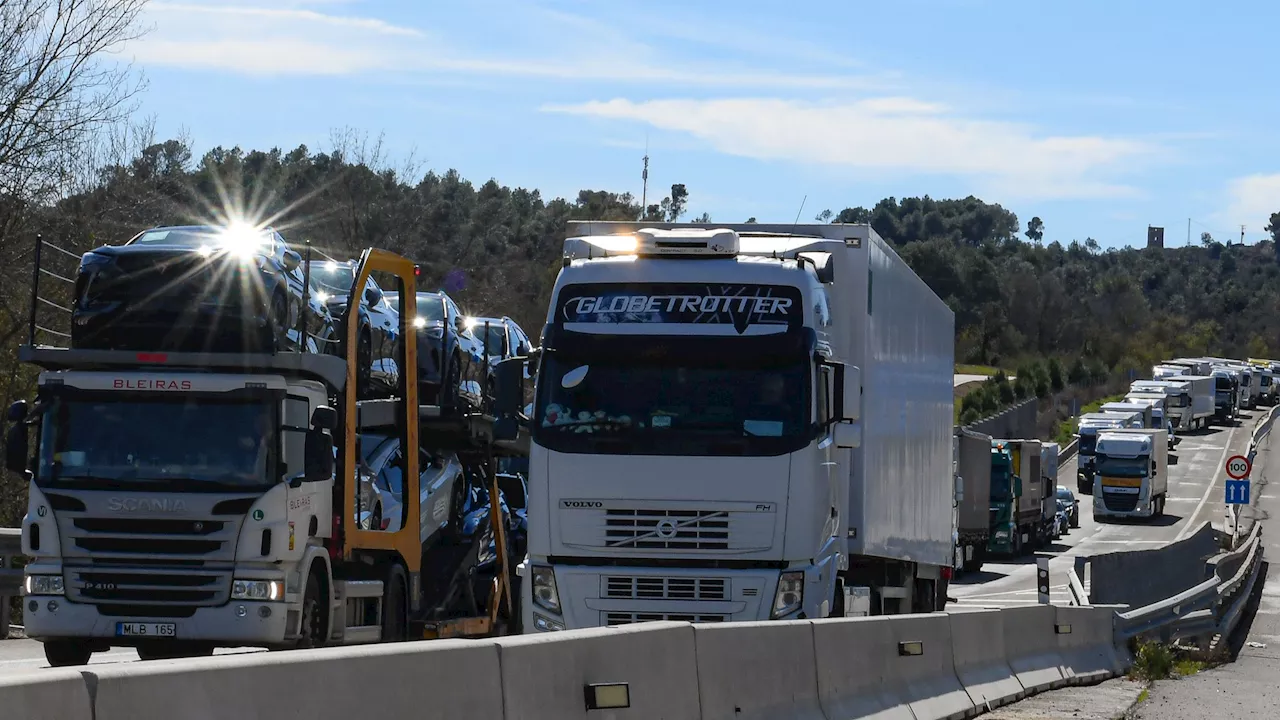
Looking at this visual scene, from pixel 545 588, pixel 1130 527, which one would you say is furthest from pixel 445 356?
pixel 1130 527

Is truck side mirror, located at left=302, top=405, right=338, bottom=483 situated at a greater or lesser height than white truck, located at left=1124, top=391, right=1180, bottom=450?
greater

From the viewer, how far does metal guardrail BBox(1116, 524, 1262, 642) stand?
700 inches

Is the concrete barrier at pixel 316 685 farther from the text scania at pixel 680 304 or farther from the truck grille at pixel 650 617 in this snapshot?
the text scania at pixel 680 304

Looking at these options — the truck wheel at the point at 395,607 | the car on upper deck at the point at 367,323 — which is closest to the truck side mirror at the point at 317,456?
the car on upper deck at the point at 367,323

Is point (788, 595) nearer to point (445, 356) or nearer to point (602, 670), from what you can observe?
point (602, 670)

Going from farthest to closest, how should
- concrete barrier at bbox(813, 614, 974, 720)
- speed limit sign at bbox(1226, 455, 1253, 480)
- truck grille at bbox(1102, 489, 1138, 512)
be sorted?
1. truck grille at bbox(1102, 489, 1138, 512)
2. speed limit sign at bbox(1226, 455, 1253, 480)
3. concrete barrier at bbox(813, 614, 974, 720)

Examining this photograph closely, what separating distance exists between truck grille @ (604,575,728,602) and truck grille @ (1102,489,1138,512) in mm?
65430

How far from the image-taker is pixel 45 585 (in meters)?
13.6

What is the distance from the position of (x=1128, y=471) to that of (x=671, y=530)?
214 feet

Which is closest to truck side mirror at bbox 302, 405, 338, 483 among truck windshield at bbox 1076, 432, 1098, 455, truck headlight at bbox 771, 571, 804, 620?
truck headlight at bbox 771, 571, 804, 620

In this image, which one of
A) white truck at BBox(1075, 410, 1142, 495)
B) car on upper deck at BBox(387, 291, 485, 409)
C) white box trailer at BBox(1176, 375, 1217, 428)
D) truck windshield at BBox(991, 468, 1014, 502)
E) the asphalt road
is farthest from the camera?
white box trailer at BBox(1176, 375, 1217, 428)

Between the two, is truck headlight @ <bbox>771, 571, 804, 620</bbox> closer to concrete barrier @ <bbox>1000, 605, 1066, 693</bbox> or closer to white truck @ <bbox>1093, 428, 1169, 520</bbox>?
concrete barrier @ <bbox>1000, 605, 1066, 693</bbox>

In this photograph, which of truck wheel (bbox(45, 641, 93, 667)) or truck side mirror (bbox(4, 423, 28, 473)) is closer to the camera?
truck side mirror (bbox(4, 423, 28, 473))

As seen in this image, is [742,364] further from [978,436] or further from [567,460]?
[978,436]
